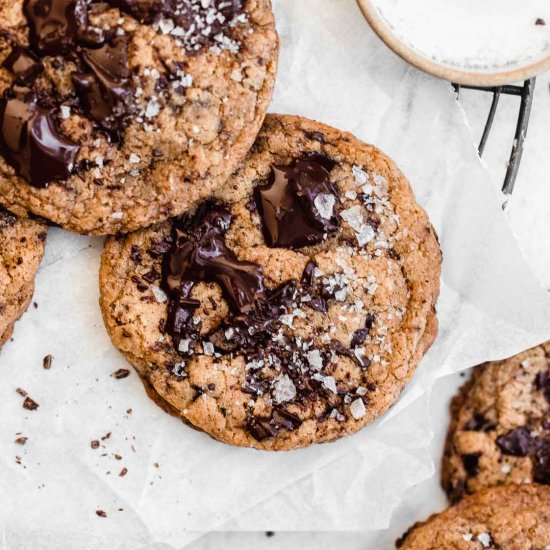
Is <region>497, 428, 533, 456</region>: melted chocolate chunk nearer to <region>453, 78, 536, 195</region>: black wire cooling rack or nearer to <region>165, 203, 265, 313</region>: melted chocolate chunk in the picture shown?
A: <region>453, 78, 536, 195</region>: black wire cooling rack

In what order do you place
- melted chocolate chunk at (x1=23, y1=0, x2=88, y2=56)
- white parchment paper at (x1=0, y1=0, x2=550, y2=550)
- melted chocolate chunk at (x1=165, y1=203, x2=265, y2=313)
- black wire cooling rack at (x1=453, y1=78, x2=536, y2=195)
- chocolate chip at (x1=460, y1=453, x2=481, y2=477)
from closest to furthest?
melted chocolate chunk at (x1=23, y1=0, x2=88, y2=56), melted chocolate chunk at (x1=165, y1=203, x2=265, y2=313), white parchment paper at (x1=0, y1=0, x2=550, y2=550), black wire cooling rack at (x1=453, y1=78, x2=536, y2=195), chocolate chip at (x1=460, y1=453, x2=481, y2=477)

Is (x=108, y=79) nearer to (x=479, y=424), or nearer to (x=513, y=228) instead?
(x=513, y=228)

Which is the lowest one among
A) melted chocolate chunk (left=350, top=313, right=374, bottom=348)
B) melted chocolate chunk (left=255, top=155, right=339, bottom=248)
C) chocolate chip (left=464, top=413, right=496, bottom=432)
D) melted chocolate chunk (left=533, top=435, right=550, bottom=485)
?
melted chocolate chunk (left=533, top=435, right=550, bottom=485)

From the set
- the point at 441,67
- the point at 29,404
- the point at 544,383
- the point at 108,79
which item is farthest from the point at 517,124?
the point at 29,404

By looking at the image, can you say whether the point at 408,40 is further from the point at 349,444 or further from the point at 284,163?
the point at 349,444

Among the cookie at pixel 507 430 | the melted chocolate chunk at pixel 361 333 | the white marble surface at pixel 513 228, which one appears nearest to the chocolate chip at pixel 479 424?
the cookie at pixel 507 430

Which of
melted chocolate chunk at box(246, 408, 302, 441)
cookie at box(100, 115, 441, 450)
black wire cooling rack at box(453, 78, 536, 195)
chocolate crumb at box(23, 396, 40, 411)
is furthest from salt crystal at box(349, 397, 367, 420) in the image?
chocolate crumb at box(23, 396, 40, 411)
